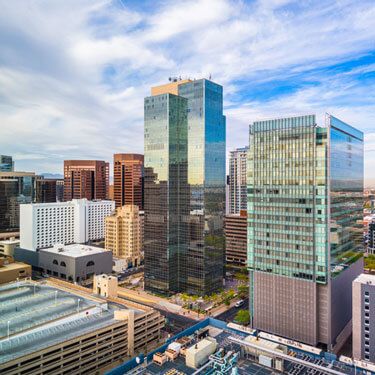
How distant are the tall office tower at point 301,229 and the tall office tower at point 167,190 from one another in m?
38.1

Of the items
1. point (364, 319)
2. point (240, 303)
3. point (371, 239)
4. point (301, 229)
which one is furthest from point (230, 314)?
point (371, 239)

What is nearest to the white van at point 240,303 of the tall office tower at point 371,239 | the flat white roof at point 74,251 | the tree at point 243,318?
the tree at point 243,318

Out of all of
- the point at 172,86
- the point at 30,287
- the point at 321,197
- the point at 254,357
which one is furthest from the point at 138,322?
the point at 172,86

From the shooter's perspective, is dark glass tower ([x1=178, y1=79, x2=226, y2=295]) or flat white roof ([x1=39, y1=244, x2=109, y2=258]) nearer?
dark glass tower ([x1=178, y1=79, x2=226, y2=295])

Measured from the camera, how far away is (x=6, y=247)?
177375 millimetres

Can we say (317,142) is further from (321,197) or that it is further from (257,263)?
(257,263)

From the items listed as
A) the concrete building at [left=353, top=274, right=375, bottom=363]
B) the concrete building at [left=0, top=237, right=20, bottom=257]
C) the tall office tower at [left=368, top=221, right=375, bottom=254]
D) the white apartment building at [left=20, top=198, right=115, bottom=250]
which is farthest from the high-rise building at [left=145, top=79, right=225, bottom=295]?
the tall office tower at [left=368, top=221, right=375, bottom=254]

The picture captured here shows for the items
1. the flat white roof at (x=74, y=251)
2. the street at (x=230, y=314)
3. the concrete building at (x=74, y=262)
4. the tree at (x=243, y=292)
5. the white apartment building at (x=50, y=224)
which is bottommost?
the street at (x=230, y=314)

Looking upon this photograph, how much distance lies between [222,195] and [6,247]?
121852 millimetres

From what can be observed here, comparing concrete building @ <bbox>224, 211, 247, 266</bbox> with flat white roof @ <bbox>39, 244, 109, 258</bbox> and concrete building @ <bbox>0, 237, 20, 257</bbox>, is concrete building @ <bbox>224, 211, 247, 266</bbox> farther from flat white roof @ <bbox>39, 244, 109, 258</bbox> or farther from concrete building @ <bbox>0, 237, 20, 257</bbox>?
concrete building @ <bbox>0, 237, 20, 257</bbox>

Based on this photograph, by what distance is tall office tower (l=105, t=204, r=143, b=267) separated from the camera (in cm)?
16738

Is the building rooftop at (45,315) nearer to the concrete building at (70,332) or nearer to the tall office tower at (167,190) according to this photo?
the concrete building at (70,332)

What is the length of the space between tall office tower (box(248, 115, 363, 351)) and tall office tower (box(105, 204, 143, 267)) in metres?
88.3

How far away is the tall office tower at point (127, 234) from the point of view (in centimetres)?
16738
